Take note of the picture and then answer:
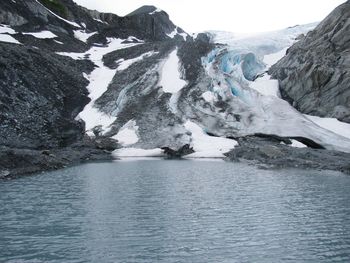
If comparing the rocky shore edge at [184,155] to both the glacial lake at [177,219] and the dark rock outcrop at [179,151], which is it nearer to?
the dark rock outcrop at [179,151]

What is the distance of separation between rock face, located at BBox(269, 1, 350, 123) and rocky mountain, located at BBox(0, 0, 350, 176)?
344cm

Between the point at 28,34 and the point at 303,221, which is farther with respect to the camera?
the point at 28,34

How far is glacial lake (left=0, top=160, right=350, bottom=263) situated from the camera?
547 inches

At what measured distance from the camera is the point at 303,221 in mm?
17781

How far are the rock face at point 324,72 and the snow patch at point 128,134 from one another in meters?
25.6

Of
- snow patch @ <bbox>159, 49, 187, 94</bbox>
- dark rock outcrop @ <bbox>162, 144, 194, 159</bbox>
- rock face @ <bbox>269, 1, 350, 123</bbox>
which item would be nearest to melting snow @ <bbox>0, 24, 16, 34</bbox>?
snow patch @ <bbox>159, 49, 187, 94</bbox>

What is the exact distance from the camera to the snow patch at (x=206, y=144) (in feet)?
159

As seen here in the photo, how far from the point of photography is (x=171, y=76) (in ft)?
225

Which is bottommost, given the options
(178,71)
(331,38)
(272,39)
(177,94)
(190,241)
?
(190,241)

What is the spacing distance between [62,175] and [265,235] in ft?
68.7

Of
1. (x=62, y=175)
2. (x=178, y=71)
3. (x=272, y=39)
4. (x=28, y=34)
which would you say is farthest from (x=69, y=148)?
(x=272, y=39)

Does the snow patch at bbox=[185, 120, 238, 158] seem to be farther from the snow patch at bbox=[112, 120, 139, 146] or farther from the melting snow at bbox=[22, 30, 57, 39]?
the melting snow at bbox=[22, 30, 57, 39]

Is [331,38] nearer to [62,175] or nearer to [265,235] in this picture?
[62,175]

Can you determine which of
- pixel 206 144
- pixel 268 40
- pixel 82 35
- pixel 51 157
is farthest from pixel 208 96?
pixel 82 35
